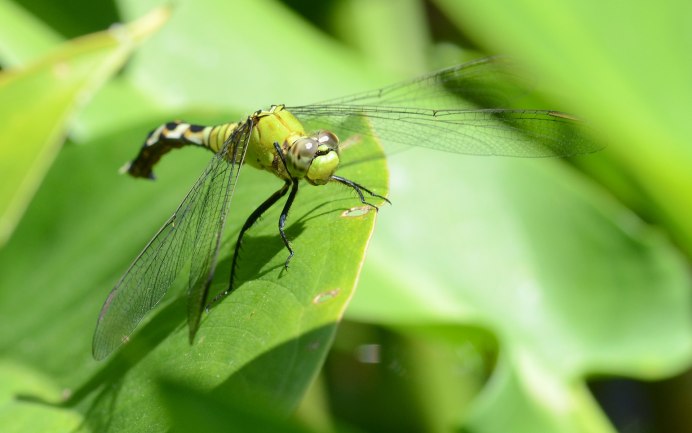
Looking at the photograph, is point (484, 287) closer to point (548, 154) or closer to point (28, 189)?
point (548, 154)

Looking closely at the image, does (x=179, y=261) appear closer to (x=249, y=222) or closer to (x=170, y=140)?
(x=249, y=222)

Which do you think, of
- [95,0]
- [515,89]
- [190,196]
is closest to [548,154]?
[515,89]

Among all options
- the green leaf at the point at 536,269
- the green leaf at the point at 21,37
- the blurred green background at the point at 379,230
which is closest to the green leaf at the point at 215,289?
the blurred green background at the point at 379,230

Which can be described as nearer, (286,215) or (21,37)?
(286,215)

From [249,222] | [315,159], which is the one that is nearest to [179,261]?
[249,222]

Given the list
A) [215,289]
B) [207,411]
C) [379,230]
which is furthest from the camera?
[379,230]

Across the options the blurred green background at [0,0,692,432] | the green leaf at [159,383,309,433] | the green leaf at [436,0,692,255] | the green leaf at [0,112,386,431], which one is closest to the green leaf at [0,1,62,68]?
the blurred green background at [0,0,692,432]
